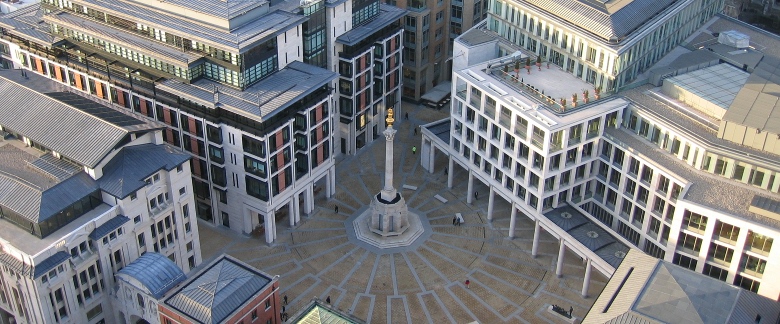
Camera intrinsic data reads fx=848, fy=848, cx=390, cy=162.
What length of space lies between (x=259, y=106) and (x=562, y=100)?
143 ft

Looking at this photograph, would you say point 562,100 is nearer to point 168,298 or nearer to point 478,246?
point 478,246

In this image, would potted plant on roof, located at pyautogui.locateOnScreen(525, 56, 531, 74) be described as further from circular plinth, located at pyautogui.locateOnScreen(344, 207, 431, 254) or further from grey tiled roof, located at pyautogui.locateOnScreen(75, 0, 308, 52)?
grey tiled roof, located at pyautogui.locateOnScreen(75, 0, 308, 52)

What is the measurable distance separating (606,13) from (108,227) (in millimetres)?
78271

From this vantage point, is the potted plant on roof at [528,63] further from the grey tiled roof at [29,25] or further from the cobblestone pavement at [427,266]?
the grey tiled roof at [29,25]

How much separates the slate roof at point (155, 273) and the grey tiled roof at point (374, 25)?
52.2m

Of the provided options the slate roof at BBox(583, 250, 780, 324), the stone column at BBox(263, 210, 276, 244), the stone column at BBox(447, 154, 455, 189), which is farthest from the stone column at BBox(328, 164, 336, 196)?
the slate roof at BBox(583, 250, 780, 324)

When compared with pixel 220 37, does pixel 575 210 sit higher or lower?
lower

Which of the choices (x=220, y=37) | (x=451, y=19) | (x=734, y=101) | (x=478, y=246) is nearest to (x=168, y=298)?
(x=220, y=37)

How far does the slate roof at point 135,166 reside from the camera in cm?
10856

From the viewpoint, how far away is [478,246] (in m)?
133

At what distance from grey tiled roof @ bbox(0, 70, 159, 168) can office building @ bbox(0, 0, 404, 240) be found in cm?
1234

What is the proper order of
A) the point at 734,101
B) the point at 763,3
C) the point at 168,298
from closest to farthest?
the point at 168,298 → the point at 734,101 → the point at 763,3

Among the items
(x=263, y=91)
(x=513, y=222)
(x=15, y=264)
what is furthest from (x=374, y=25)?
(x=15, y=264)

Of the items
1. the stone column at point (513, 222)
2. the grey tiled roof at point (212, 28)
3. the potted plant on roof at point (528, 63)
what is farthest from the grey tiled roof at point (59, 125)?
the potted plant on roof at point (528, 63)
